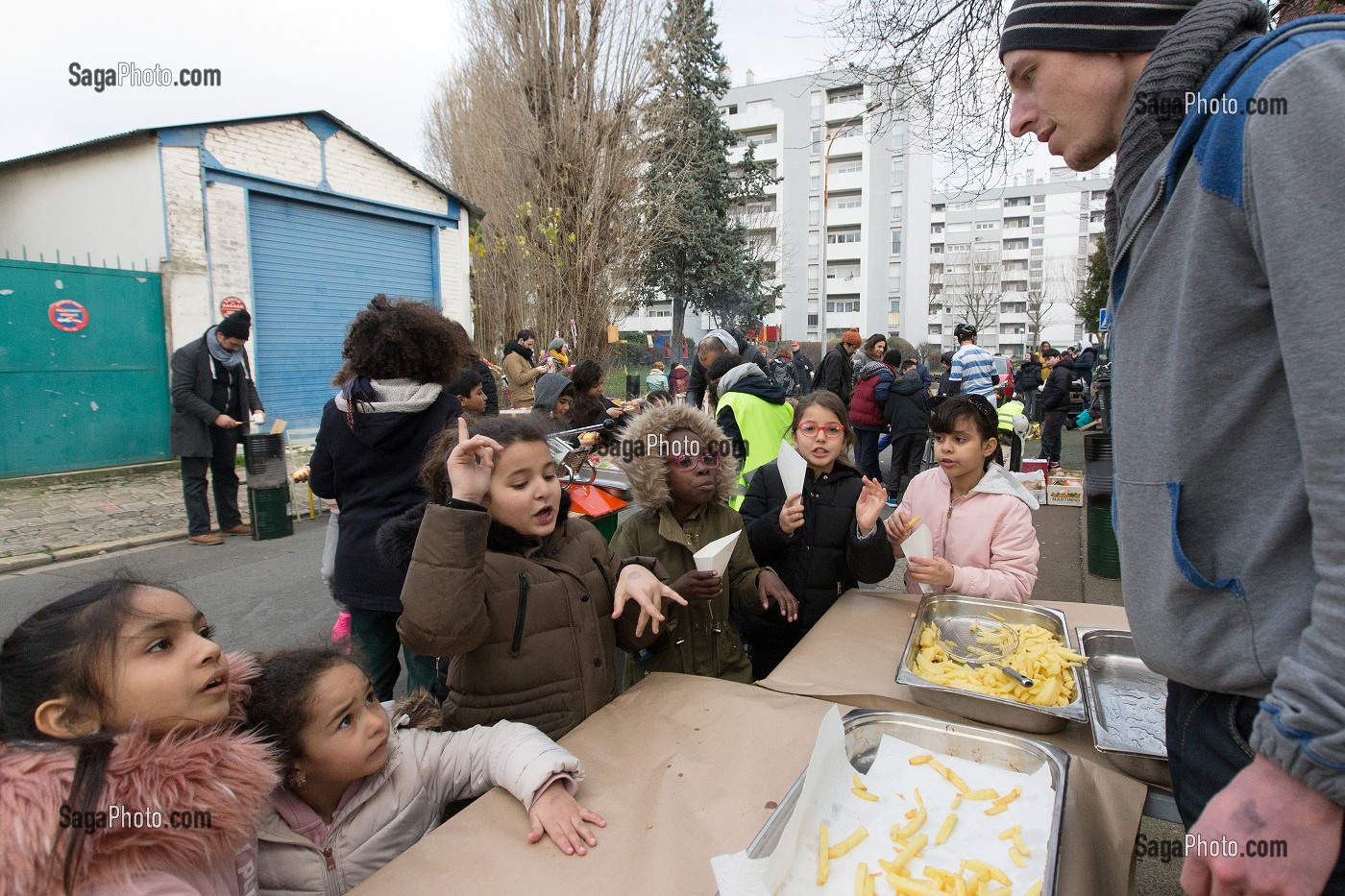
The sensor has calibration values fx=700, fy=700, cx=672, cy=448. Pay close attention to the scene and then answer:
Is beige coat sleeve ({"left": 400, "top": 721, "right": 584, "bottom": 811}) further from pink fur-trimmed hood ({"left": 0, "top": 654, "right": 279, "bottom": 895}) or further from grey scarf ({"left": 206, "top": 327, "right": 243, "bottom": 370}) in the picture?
grey scarf ({"left": 206, "top": 327, "right": 243, "bottom": 370})

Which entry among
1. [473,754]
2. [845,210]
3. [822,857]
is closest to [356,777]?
[473,754]

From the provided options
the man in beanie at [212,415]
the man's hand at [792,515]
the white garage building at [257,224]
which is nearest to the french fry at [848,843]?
the man's hand at [792,515]

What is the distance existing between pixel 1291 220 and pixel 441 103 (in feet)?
79.1

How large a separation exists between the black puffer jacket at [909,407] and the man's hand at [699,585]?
23.8 feet

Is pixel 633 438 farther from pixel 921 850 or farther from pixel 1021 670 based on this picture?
pixel 921 850

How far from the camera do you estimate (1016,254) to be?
68.6 meters

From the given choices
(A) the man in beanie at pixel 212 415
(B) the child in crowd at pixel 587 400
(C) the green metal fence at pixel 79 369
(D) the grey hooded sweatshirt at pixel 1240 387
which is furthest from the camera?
(C) the green metal fence at pixel 79 369

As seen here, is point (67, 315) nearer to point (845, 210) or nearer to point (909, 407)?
point (909, 407)

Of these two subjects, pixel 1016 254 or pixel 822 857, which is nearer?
pixel 822 857

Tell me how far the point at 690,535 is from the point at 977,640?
1.11 meters

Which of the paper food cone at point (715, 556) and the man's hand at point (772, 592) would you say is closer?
the paper food cone at point (715, 556)

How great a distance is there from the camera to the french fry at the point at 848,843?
1347 mm

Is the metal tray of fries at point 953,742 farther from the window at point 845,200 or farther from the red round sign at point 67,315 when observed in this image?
the window at point 845,200

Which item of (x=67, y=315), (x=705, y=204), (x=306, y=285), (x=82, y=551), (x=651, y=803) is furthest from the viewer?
(x=705, y=204)
